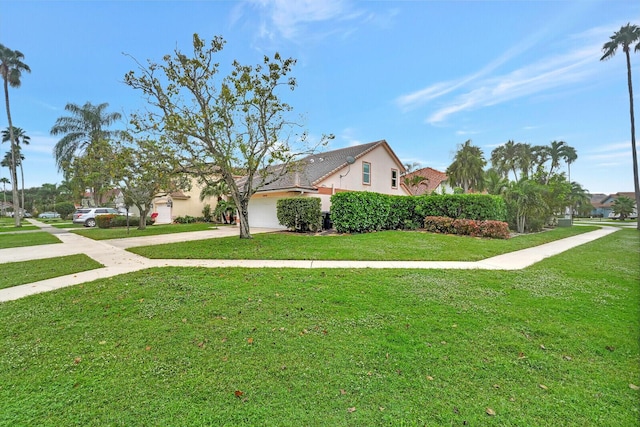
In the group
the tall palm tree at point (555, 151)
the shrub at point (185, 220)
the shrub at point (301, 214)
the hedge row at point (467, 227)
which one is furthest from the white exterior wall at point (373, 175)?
the tall palm tree at point (555, 151)

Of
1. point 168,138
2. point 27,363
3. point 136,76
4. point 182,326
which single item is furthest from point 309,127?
point 27,363

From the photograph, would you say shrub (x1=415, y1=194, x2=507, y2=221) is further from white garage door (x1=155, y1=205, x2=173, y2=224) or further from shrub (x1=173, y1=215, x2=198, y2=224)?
white garage door (x1=155, y1=205, x2=173, y2=224)

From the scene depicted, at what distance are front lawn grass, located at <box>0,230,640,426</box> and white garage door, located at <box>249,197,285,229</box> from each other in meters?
13.8

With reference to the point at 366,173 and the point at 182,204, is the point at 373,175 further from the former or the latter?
the point at 182,204

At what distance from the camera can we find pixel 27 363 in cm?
292

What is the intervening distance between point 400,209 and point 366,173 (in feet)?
18.5

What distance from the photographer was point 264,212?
1981 centimetres

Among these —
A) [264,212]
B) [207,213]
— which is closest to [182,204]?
[207,213]

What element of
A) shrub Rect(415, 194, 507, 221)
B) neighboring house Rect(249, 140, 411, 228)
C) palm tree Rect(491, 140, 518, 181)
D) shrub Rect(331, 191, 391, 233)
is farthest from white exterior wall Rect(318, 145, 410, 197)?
palm tree Rect(491, 140, 518, 181)

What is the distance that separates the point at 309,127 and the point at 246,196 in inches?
152

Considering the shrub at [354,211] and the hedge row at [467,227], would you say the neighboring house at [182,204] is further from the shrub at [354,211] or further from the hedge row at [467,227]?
the hedge row at [467,227]

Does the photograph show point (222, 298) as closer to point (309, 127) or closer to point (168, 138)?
point (168, 138)

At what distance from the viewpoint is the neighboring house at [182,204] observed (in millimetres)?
27859

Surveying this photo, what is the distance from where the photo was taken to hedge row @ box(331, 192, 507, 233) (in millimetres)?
13409
